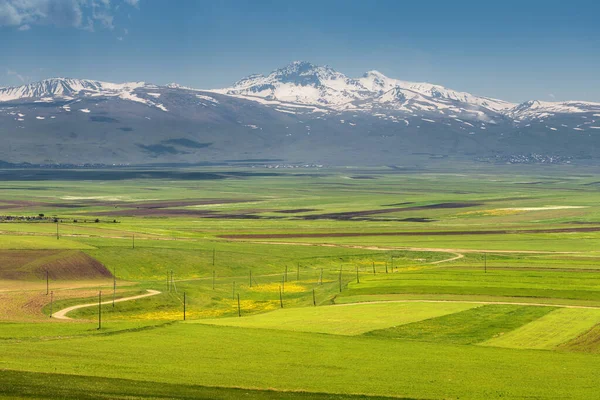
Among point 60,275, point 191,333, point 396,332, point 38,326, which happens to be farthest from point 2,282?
point 396,332

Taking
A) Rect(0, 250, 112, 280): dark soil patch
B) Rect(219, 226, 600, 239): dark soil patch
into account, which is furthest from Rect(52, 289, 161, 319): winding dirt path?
Rect(219, 226, 600, 239): dark soil patch

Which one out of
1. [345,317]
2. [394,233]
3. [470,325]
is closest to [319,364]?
[470,325]

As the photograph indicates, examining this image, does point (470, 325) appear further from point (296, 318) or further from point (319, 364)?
point (319, 364)

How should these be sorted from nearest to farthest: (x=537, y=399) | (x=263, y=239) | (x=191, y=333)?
1. (x=537, y=399)
2. (x=191, y=333)
3. (x=263, y=239)

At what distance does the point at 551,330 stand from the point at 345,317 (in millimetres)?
18992

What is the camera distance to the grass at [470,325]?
74.8 m

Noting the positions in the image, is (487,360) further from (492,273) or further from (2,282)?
(2,282)

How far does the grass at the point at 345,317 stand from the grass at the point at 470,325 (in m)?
1.87

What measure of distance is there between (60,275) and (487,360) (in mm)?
74336

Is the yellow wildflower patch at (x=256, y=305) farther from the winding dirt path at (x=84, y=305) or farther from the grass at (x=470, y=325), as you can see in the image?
the grass at (x=470, y=325)

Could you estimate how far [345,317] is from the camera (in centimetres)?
8594

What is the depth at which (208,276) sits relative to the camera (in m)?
133

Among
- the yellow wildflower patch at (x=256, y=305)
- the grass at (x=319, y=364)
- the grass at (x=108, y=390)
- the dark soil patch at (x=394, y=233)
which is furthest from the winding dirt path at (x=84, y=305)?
the dark soil patch at (x=394, y=233)

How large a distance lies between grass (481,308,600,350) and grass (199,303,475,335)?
31.9 ft
